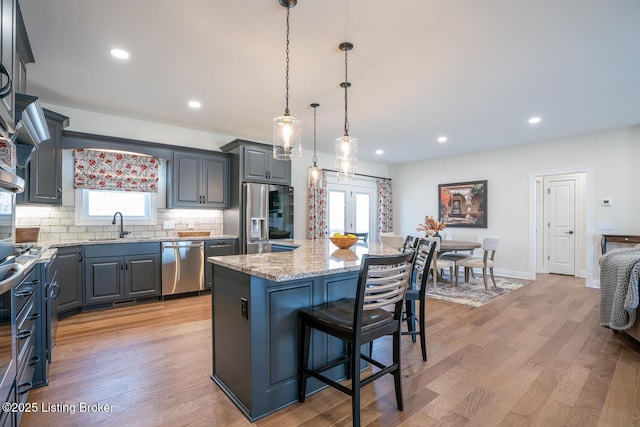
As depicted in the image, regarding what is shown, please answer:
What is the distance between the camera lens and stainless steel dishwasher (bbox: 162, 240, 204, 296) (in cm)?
431

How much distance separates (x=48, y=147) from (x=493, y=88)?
5.03m

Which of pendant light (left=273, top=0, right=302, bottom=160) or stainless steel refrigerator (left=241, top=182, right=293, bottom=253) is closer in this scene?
pendant light (left=273, top=0, right=302, bottom=160)

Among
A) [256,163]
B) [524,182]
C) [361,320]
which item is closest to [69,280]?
[256,163]

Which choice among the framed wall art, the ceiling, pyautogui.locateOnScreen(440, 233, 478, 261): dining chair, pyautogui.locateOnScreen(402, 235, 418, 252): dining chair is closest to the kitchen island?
pyautogui.locateOnScreen(402, 235, 418, 252): dining chair

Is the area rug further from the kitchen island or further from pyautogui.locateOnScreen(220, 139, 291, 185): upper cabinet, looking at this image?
pyautogui.locateOnScreen(220, 139, 291, 185): upper cabinet

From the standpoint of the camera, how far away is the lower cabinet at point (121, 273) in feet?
12.4

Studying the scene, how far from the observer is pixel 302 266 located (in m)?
1.88

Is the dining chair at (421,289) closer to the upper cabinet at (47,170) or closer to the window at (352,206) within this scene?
the upper cabinet at (47,170)

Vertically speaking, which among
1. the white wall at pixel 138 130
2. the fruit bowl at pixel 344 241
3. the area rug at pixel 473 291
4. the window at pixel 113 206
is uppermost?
the white wall at pixel 138 130

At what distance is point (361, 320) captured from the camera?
5.49 feet

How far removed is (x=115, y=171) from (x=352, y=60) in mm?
3578

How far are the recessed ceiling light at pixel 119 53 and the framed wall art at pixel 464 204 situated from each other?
20.8 ft

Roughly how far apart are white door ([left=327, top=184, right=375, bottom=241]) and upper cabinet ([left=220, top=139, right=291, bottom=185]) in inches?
68.8

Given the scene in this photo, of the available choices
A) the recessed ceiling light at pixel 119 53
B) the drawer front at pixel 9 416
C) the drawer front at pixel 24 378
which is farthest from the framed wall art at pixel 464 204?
the drawer front at pixel 9 416
